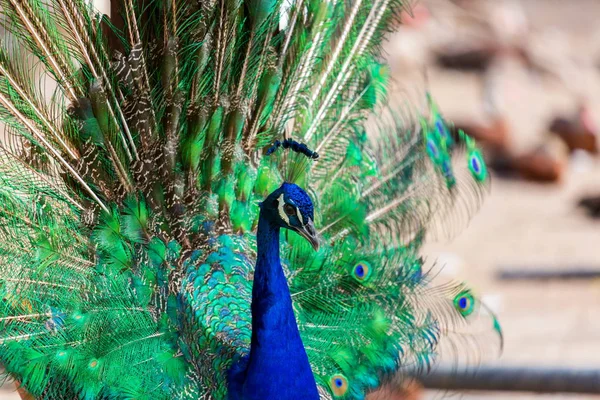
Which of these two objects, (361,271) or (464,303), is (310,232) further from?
(464,303)

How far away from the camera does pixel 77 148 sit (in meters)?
2.16

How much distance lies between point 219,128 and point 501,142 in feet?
15.2

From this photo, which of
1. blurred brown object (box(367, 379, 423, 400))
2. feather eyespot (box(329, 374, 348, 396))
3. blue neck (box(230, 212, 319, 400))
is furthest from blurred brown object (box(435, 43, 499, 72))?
blue neck (box(230, 212, 319, 400))

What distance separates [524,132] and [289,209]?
5164 mm

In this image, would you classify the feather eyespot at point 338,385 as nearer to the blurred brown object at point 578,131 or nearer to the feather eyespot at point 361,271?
the feather eyespot at point 361,271

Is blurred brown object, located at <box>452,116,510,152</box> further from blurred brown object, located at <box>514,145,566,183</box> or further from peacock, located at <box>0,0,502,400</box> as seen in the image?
peacock, located at <box>0,0,502,400</box>

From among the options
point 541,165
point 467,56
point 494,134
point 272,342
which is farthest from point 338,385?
point 467,56

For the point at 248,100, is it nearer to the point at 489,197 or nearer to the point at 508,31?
the point at 489,197

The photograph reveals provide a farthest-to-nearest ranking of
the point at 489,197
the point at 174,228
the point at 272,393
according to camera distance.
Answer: the point at 489,197 < the point at 174,228 < the point at 272,393

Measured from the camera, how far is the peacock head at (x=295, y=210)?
1736 mm

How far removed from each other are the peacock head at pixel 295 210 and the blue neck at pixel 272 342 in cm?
6

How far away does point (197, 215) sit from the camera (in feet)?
7.19

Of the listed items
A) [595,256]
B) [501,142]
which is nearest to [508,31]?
[501,142]

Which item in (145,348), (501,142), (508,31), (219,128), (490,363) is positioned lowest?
(145,348)
